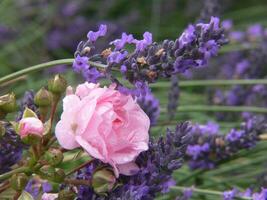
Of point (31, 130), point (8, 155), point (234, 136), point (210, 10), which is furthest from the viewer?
point (210, 10)

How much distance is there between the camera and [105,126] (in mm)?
583

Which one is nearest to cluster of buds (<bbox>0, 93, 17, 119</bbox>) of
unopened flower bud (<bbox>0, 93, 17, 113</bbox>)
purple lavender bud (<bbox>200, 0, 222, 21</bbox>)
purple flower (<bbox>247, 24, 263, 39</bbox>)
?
unopened flower bud (<bbox>0, 93, 17, 113</bbox>)

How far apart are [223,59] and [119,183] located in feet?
2.87

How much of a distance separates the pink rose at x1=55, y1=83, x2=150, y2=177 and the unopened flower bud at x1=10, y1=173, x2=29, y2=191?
1.7 inches

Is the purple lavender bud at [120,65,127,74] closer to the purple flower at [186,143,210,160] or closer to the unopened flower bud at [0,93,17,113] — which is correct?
the unopened flower bud at [0,93,17,113]

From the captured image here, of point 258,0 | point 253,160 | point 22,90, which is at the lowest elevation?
point 253,160

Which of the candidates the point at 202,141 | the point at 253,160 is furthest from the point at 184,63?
the point at 253,160

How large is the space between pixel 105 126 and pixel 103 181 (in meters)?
0.05

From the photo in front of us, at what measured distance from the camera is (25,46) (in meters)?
1.59

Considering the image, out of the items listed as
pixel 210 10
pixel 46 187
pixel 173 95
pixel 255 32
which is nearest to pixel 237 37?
pixel 255 32

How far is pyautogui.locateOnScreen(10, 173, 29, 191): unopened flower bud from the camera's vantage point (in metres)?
0.59

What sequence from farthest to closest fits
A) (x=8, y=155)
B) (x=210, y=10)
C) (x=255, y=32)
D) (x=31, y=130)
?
(x=255, y=32)
(x=210, y=10)
(x=8, y=155)
(x=31, y=130)

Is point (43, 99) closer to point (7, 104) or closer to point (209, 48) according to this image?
point (7, 104)

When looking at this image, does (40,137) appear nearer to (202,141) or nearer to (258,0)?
(202,141)
